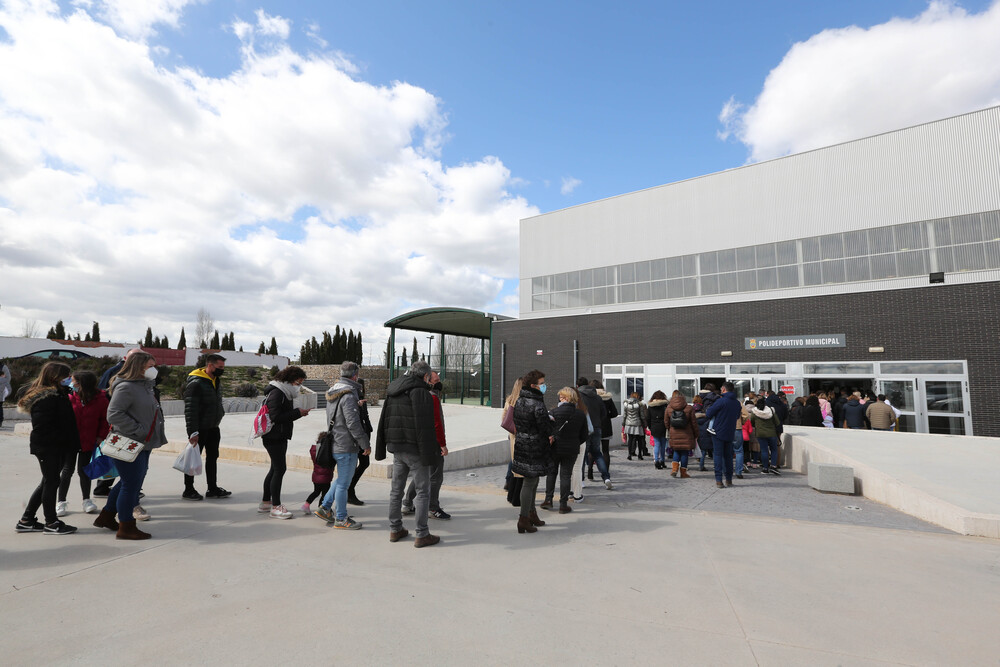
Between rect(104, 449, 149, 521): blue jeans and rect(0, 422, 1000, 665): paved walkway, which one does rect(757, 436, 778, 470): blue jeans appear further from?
rect(104, 449, 149, 521): blue jeans

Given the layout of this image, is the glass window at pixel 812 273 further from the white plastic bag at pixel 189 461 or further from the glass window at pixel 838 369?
the white plastic bag at pixel 189 461

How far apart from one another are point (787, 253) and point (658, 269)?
553cm

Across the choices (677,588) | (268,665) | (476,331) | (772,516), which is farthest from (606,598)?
(476,331)

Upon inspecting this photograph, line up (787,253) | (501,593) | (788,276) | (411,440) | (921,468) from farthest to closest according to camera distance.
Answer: (787,253) < (788,276) < (921,468) < (411,440) < (501,593)

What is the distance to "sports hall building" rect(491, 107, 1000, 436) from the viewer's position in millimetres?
16703

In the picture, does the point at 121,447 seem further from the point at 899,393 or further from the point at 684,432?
the point at 899,393

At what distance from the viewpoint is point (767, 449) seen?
9656 millimetres

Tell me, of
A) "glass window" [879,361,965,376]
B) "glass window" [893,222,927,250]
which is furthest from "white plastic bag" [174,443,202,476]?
"glass window" [893,222,927,250]

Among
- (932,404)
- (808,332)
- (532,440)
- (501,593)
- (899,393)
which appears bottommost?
(501,593)

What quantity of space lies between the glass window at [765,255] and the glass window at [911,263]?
423 centimetres

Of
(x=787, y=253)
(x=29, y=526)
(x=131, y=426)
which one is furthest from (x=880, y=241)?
(x=29, y=526)

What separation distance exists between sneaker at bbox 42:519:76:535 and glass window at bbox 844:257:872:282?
23631 millimetres

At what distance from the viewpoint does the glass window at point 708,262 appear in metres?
22.9

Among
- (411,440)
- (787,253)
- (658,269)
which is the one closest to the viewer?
(411,440)
